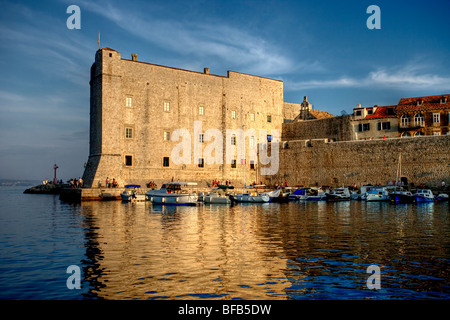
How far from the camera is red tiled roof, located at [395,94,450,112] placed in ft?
142

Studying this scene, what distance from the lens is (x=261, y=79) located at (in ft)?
169

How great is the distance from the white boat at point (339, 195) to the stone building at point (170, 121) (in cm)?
1212

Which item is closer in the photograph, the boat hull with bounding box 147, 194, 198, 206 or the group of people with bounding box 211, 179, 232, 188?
the boat hull with bounding box 147, 194, 198, 206

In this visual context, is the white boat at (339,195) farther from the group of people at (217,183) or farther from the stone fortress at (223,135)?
the group of people at (217,183)

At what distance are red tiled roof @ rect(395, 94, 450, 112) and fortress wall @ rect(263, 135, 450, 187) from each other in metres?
6.26

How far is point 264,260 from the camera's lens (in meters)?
10.8

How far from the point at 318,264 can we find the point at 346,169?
3508 centimetres

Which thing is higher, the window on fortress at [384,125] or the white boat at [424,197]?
the window on fortress at [384,125]

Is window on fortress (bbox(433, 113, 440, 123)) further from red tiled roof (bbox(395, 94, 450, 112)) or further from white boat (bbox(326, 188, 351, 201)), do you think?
white boat (bbox(326, 188, 351, 201))

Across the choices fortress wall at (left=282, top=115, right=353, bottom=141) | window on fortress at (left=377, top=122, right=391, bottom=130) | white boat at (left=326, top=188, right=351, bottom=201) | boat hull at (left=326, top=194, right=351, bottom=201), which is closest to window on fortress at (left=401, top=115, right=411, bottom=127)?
window on fortress at (left=377, top=122, right=391, bottom=130)

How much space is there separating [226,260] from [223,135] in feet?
123

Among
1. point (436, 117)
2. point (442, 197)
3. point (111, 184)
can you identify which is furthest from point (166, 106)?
point (436, 117)

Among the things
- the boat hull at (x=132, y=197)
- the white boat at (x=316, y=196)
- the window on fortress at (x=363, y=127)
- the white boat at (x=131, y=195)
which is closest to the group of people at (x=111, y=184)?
the white boat at (x=131, y=195)

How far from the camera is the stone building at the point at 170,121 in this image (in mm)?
39375
